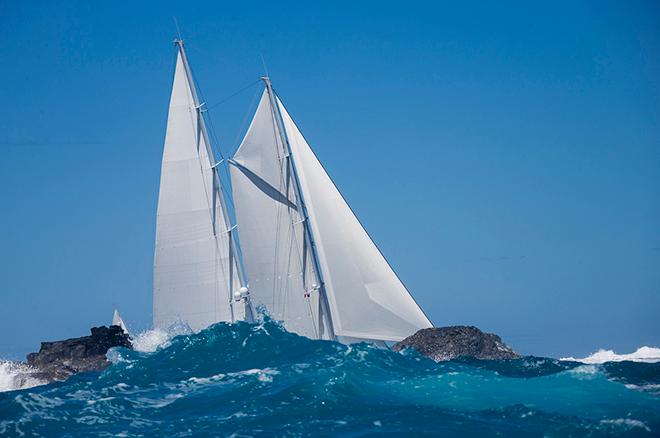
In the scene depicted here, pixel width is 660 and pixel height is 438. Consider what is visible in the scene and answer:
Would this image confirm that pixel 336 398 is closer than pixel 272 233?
Yes

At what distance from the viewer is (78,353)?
44.0m

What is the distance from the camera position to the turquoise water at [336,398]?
2028 cm

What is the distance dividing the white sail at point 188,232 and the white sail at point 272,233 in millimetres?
4182

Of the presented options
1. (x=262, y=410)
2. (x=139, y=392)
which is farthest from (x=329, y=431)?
(x=139, y=392)

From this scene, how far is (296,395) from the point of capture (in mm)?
23141

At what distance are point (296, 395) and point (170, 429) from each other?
12.0 ft

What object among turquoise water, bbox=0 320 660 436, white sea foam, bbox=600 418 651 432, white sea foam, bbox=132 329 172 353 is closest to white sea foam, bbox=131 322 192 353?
white sea foam, bbox=132 329 172 353

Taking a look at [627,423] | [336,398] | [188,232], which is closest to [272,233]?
[188,232]

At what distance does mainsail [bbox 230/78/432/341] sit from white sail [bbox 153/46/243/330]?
374 centimetres

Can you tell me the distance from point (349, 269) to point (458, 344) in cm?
587

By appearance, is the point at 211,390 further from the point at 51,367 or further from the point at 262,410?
the point at 51,367

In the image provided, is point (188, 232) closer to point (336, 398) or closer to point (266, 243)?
point (266, 243)

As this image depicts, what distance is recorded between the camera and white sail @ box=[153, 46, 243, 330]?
44.0 meters

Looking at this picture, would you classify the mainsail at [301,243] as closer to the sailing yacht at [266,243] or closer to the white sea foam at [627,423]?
the sailing yacht at [266,243]
